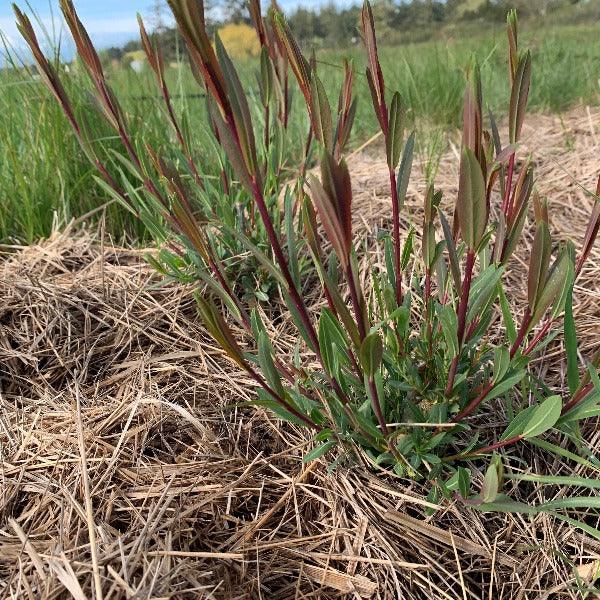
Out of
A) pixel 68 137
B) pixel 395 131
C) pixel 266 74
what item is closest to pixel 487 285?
pixel 395 131

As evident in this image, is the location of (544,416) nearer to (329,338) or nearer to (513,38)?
(329,338)

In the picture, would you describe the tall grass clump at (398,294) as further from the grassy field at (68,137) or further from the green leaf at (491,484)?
the grassy field at (68,137)

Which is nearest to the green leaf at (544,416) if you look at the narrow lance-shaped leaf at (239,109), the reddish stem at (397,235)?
the reddish stem at (397,235)

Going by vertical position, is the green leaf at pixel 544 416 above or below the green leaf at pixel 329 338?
below

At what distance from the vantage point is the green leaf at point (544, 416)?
2.93ft

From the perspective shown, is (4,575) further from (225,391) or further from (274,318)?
(274,318)

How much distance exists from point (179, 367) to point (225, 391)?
0.13m

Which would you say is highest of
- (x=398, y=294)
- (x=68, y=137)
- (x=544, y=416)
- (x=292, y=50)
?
(x=292, y=50)

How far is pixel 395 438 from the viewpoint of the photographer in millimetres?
1093

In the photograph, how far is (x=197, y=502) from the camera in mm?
1061

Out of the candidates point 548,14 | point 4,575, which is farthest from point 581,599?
point 548,14

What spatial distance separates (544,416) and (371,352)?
319 millimetres

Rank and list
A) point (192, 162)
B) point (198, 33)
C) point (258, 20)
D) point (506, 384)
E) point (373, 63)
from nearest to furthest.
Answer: point (198, 33) → point (373, 63) → point (506, 384) → point (258, 20) → point (192, 162)

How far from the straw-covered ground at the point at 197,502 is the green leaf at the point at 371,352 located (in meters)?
0.34
